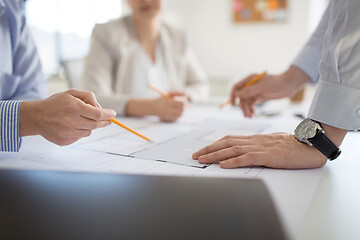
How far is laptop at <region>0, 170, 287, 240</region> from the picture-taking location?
0.25 meters

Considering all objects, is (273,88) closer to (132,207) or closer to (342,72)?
(342,72)

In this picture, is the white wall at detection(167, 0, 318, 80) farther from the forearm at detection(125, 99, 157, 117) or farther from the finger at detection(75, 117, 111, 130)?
the finger at detection(75, 117, 111, 130)

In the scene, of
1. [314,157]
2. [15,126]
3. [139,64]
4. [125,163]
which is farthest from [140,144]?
[139,64]

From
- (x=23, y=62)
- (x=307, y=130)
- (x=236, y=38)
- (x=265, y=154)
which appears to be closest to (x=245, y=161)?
(x=265, y=154)

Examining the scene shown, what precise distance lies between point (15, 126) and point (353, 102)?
2.17ft

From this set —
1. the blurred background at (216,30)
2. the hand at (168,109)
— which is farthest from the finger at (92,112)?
the blurred background at (216,30)

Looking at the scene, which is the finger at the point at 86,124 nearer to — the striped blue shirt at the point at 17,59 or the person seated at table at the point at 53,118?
the person seated at table at the point at 53,118

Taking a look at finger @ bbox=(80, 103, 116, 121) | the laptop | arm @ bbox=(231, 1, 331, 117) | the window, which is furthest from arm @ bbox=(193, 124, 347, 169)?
the window

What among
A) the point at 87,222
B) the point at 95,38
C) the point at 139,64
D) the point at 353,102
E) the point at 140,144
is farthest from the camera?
the point at 139,64

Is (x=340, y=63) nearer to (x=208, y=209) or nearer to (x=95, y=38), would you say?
(x=208, y=209)

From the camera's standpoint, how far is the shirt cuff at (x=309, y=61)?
40.6 inches

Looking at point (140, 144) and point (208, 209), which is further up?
point (208, 209)

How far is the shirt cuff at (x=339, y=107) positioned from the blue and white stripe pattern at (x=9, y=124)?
1.97 ft

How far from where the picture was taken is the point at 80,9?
348cm
